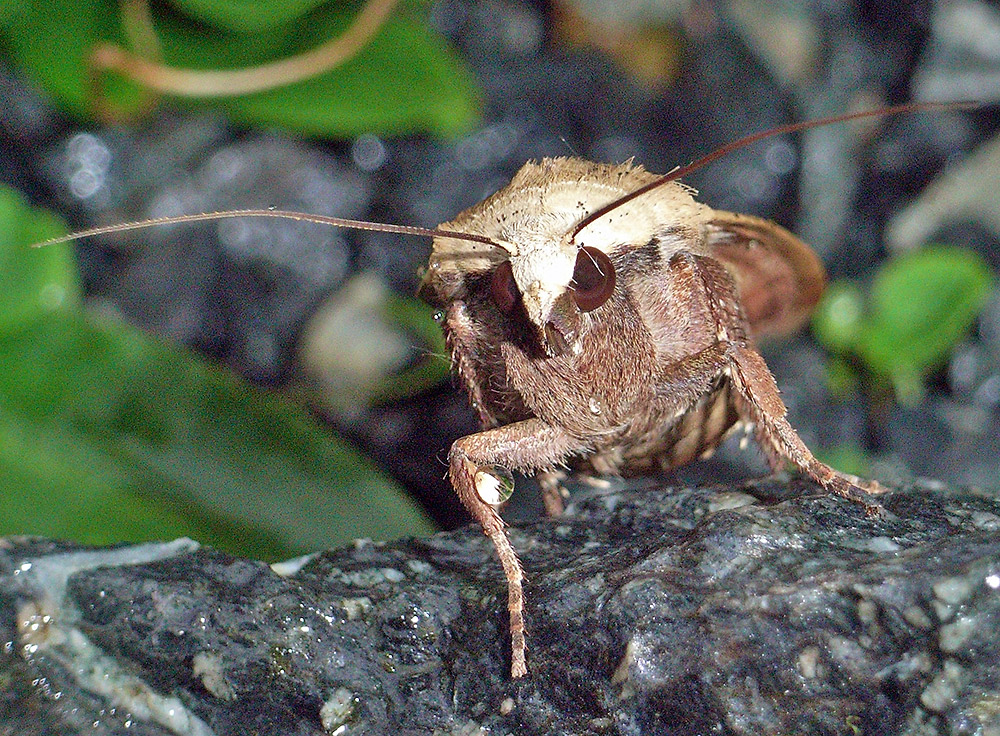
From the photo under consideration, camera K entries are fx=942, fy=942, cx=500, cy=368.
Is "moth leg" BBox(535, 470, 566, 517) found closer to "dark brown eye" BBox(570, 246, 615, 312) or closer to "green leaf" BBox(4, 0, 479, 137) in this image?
"dark brown eye" BBox(570, 246, 615, 312)

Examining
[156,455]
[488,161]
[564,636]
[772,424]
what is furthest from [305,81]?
[564,636]

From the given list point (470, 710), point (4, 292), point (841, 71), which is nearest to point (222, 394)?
point (4, 292)

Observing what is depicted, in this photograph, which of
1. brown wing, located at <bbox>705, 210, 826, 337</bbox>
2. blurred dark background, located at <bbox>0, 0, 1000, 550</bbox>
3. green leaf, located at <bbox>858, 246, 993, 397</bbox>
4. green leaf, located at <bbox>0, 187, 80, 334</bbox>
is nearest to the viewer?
brown wing, located at <bbox>705, 210, 826, 337</bbox>

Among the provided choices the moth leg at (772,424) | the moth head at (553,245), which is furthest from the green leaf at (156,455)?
the moth leg at (772,424)

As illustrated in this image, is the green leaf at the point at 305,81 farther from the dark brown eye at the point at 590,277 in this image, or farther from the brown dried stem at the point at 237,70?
the dark brown eye at the point at 590,277

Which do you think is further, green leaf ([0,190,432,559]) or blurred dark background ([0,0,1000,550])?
blurred dark background ([0,0,1000,550])

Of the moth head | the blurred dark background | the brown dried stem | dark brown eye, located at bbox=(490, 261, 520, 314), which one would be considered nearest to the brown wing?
the moth head

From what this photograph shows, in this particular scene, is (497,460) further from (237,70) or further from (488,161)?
(488,161)

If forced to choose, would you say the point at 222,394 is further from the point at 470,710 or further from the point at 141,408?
the point at 470,710
